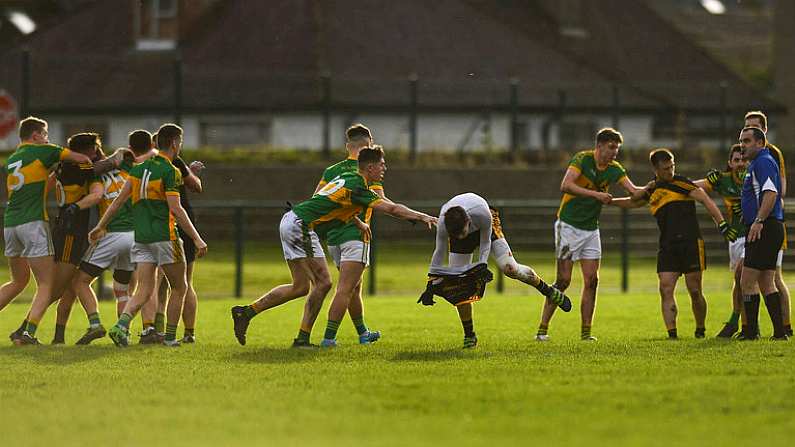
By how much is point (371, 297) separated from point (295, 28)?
60.4ft

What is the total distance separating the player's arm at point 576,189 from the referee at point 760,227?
1.25m

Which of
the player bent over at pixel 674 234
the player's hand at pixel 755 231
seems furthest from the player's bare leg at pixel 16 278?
the player's hand at pixel 755 231

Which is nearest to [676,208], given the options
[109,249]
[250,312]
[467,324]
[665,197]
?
[665,197]

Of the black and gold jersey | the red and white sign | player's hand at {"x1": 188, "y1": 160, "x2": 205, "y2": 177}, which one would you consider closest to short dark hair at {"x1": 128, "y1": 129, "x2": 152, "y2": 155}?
player's hand at {"x1": 188, "y1": 160, "x2": 205, "y2": 177}

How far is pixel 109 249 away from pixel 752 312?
584cm

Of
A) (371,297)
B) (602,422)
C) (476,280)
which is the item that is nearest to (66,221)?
(476,280)

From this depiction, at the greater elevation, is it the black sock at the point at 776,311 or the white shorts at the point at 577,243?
the white shorts at the point at 577,243

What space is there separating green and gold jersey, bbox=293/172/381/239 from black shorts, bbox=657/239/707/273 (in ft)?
9.83

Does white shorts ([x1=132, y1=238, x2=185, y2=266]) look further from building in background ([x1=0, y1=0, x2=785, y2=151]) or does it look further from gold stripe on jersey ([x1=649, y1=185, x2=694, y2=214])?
building in background ([x1=0, y1=0, x2=785, y2=151])

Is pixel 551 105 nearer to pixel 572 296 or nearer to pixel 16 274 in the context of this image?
pixel 572 296

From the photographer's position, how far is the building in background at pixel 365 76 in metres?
33.8

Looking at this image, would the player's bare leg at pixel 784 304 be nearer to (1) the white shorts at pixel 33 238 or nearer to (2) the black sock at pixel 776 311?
(2) the black sock at pixel 776 311

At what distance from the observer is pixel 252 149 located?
107 ft

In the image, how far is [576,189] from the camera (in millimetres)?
13883
